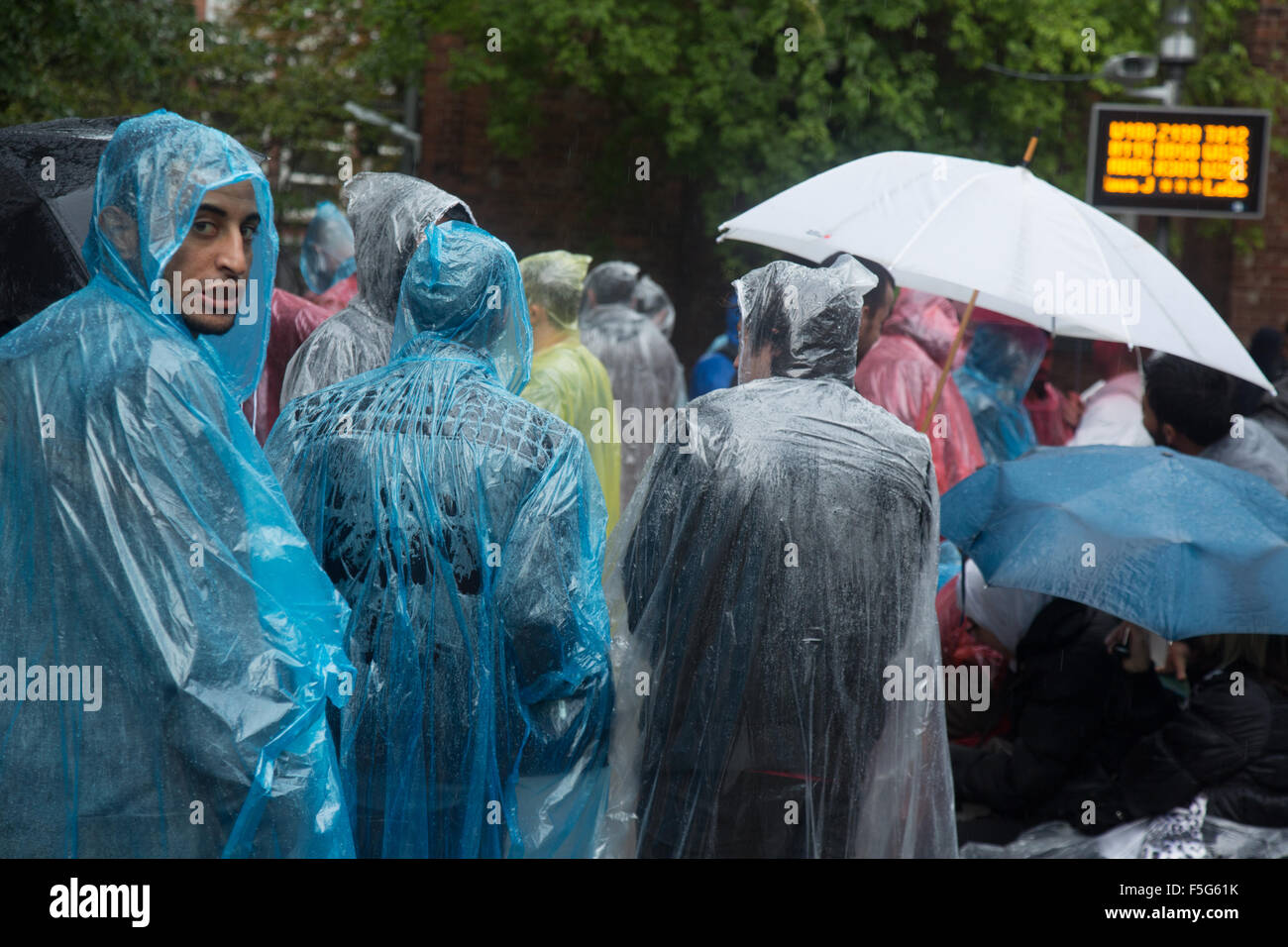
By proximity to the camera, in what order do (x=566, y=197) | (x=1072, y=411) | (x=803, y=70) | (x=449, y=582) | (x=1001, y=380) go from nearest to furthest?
1. (x=449, y=582)
2. (x=1001, y=380)
3. (x=1072, y=411)
4. (x=803, y=70)
5. (x=566, y=197)

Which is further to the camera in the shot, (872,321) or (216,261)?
(872,321)

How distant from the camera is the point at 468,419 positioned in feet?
8.27

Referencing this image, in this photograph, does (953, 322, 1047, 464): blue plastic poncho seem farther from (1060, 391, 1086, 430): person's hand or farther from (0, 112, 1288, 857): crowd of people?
(1060, 391, 1086, 430): person's hand

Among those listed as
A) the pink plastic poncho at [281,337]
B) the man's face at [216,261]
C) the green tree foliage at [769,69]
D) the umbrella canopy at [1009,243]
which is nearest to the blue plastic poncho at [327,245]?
the pink plastic poncho at [281,337]

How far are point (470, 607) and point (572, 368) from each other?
2.61 metres

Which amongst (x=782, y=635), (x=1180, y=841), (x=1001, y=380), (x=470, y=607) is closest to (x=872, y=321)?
(x=1001, y=380)

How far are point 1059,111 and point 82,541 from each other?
990 cm

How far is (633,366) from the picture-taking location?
7.24m

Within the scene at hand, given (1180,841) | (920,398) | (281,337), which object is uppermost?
(281,337)

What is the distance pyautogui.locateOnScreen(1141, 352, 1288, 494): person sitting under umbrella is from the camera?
4316mm

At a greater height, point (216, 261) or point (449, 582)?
point (216, 261)

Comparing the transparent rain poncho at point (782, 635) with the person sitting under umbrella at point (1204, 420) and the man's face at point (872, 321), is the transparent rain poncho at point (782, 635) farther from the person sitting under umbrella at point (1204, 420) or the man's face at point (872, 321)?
the person sitting under umbrella at point (1204, 420)

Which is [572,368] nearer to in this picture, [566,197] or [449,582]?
[449,582]

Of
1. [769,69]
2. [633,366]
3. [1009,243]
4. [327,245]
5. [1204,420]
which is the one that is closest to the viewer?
[1009,243]
